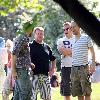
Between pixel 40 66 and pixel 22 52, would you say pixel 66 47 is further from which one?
pixel 22 52

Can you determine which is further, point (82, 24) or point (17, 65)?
point (17, 65)

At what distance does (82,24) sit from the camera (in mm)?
1660

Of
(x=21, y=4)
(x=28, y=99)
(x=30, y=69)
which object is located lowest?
(x=28, y=99)

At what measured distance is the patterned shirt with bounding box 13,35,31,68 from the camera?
22.4 feet

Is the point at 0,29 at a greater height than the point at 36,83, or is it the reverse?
the point at 0,29

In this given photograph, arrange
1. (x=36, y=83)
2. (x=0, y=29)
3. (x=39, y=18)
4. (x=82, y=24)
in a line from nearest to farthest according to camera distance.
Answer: (x=82, y=24) < (x=39, y=18) < (x=36, y=83) < (x=0, y=29)

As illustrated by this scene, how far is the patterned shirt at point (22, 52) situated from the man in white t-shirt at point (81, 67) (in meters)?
0.81

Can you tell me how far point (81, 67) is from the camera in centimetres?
714

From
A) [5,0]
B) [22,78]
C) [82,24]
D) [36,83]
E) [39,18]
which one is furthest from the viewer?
[36,83]

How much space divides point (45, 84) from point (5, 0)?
375cm

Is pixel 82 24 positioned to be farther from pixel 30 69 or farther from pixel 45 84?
pixel 45 84

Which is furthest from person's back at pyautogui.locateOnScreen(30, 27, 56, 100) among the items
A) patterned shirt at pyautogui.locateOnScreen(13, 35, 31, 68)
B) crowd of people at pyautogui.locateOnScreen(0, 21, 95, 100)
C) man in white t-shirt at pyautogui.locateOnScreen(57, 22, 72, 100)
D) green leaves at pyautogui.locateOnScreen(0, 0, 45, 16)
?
green leaves at pyautogui.locateOnScreen(0, 0, 45, 16)

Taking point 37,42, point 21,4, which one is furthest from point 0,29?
point 21,4

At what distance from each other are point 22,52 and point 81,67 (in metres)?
1.03
